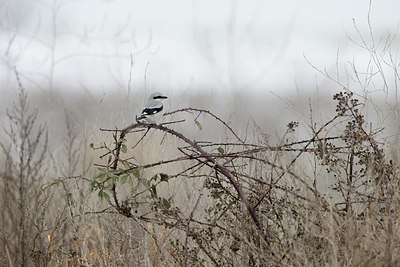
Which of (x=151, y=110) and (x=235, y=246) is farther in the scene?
(x=151, y=110)

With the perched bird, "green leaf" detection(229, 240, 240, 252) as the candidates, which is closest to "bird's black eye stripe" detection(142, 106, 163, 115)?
the perched bird

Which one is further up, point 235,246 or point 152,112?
point 152,112

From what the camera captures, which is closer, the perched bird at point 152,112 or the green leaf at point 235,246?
the green leaf at point 235,246

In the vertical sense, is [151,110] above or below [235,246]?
above

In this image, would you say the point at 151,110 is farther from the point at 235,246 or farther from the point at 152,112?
the point at 235,246

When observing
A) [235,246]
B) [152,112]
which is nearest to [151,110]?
[152,112]

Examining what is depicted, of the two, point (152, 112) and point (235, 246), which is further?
point (152, 112)

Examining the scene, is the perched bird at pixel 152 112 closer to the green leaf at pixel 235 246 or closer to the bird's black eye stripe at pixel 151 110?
the bird's black eye stripe at pixel 151 110

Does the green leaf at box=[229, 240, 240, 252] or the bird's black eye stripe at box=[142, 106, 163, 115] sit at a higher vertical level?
the bird's black eye stripe at box=[142, 106, 163, 115]

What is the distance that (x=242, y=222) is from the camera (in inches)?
134

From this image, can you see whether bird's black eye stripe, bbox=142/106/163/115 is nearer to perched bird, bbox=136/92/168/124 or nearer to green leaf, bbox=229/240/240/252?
perched bird, bbox=136/92/168/124

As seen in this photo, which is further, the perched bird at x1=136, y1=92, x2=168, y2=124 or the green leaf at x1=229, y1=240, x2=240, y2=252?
the perched bird at x1=136, y1=92, x2=168, y2=124

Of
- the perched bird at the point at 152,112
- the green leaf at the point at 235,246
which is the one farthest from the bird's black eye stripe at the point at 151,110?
the green leaf at the point at 235,246

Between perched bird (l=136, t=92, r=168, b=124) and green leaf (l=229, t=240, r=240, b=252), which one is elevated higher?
perched bird (l=136, t=92, r=168, b=124)
